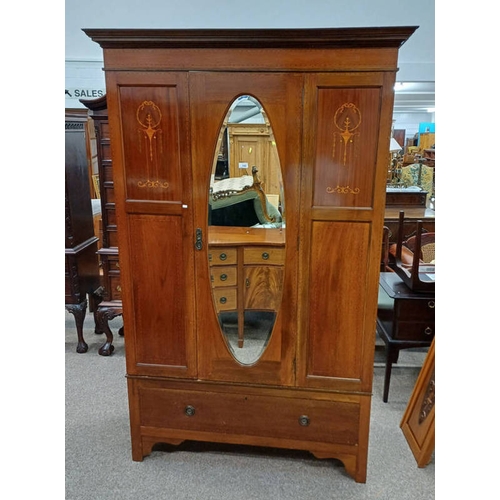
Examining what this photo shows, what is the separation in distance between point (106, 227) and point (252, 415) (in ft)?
5.35

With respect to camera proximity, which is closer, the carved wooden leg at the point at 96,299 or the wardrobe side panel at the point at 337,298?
the wardrobe side panel at the point at 337,298

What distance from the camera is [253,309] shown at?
1641mm

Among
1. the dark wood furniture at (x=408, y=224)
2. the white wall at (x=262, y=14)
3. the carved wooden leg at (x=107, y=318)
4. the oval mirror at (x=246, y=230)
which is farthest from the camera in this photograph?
the dark wood furniture at (x=408, y=224)

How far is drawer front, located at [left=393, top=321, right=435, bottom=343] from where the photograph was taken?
215cm

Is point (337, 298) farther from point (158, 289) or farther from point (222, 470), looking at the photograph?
point (222, 470)

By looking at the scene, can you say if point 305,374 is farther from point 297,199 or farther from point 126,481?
point 126,481

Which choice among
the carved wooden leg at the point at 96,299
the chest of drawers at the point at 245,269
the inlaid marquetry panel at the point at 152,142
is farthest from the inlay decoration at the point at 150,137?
the carved wooden leg at the point at 96,299

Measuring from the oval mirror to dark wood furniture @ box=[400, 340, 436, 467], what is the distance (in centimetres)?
87

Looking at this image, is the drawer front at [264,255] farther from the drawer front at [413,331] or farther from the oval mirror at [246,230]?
the drawer front at [413,331]

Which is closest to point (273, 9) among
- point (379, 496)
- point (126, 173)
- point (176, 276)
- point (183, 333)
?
point (126, 173)

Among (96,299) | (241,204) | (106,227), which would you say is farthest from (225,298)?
(96,299)

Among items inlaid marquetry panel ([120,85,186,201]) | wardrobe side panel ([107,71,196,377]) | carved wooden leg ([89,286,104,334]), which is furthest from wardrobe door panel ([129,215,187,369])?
carved wooden leg ([89,286,104,334])

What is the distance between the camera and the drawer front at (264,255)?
155cm

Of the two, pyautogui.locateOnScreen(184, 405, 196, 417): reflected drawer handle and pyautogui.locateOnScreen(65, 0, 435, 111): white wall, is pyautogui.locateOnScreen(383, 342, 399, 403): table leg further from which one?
pyautogui.locateOnScreen(65, 0, 435, 111): white wall
